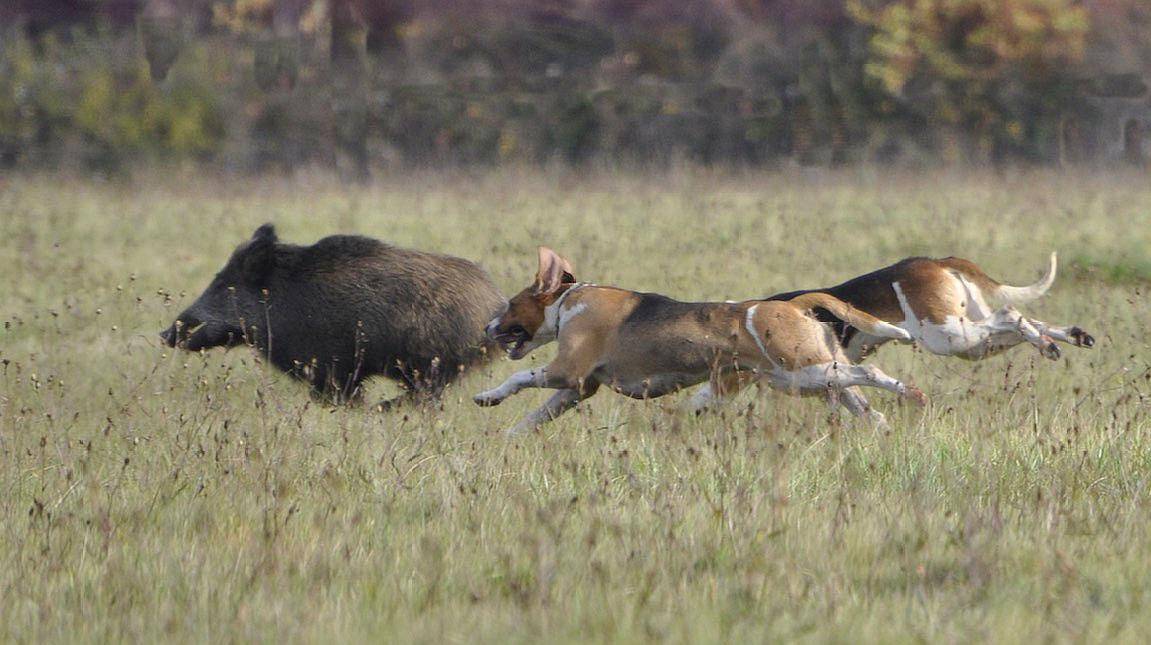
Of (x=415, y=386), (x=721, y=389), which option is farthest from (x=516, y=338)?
(x=721, y=389)

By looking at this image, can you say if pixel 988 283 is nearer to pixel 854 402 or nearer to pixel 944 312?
pixel 944 312

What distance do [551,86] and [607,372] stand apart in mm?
20731

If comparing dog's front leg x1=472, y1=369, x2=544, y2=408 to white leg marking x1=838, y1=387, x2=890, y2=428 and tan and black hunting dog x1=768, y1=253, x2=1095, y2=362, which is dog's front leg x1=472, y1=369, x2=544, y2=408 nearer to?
white leg marking x1=838, y1=387, x2=890, y2=428

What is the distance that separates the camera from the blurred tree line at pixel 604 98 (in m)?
26.2

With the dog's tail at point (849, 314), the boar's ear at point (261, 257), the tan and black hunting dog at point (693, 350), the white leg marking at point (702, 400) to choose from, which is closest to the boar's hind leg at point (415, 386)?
the tan and black hunting dog at point (693, 350)

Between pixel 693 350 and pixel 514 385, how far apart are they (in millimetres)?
957

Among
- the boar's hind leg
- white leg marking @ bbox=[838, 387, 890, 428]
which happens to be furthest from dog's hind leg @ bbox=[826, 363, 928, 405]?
the boar's hind leg

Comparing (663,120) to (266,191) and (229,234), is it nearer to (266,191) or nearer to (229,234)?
(266,191)

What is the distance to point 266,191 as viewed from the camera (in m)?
21.7

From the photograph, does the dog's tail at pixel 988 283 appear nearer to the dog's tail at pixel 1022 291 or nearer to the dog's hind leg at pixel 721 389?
the dog's tail at pixel 1022 291

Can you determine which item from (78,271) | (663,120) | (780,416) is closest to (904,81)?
(663,120)

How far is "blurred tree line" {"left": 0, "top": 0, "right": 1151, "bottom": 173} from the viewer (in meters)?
26.2

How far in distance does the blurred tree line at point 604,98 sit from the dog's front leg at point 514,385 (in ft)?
57.9

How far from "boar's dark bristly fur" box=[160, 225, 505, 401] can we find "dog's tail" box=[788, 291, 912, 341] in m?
1.82
